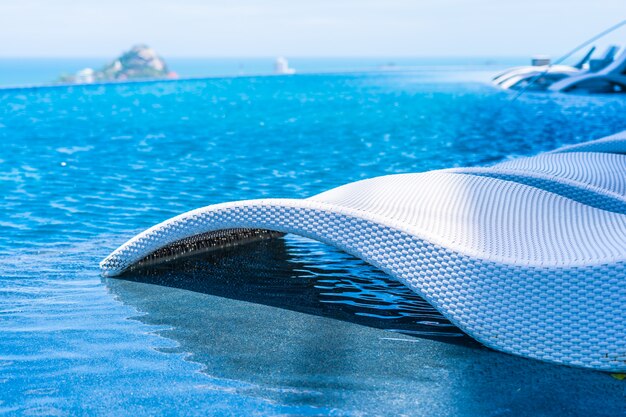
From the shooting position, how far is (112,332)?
3.20 m

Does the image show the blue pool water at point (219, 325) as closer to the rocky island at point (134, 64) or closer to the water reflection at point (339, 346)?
the water reflection at point (339, 346)

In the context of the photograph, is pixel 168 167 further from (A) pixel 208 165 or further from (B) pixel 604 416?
A: (B) pixel 604 416

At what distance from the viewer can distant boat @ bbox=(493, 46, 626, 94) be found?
18438mm

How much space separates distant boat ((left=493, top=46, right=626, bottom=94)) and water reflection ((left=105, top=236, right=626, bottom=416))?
13981 millimetres

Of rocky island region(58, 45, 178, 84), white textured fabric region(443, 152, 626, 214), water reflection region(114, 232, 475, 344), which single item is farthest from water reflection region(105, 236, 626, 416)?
rocky island region(58, 45, 178, 84)

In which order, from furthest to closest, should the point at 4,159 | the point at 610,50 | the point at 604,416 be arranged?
the point at 610,50 → the point at 4,159 → the point at 604,416

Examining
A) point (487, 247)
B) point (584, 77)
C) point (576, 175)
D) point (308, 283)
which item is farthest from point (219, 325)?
point (584, 77)

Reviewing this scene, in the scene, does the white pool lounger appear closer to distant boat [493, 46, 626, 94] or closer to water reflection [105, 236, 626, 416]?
water reflection [105, 236, 626, 416]

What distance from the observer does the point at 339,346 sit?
10.0ft

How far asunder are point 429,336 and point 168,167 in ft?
18.2

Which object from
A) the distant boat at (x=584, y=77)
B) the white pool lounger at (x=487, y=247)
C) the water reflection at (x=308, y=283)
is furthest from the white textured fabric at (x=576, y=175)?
the distant boat at (x=584, y=77)

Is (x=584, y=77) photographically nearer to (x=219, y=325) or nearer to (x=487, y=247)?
(x=487, y=247)

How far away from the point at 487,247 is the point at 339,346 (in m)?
0.67

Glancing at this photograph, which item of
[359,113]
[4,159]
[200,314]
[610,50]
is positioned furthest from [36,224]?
[610,50]
